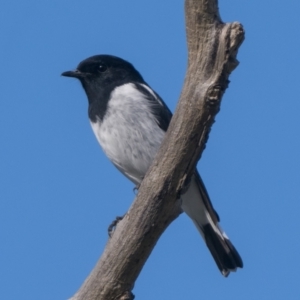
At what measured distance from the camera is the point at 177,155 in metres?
5.52

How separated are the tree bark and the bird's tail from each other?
100 inches

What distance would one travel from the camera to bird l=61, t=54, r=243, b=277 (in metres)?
8.16

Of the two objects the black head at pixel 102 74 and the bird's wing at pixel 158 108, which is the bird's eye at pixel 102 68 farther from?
the bird's wing at pixel 158 108

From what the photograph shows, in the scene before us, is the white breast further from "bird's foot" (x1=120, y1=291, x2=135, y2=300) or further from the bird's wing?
"bird's foot" (x1=120, y1=291, x2=135, y2=300)

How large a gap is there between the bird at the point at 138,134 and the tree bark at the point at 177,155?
2163 millimetres

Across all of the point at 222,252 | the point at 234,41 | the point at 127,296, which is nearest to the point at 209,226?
the point at 222,252

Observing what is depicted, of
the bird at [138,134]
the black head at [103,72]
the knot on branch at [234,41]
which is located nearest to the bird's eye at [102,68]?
the black head at [103,72]

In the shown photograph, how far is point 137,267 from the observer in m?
5.84

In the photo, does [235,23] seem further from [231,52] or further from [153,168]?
[153,168]

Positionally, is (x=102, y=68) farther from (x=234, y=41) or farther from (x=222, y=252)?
(x=234, y=41)

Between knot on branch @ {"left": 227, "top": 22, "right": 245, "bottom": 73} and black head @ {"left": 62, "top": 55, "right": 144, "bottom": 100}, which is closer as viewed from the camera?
knot on branch @ {"left": 227, "top": 22, "right": 245, "bottom": 73}

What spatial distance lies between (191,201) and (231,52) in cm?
361

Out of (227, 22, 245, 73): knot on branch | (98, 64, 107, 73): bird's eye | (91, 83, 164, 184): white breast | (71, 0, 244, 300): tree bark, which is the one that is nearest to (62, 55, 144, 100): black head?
(98, 64, 107, 73): bird's eye

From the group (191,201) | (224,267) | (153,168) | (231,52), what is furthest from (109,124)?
(231,52)
